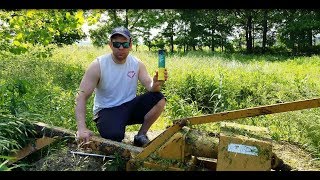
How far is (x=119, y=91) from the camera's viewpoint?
439 cm

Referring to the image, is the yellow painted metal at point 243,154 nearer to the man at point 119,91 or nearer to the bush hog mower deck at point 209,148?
the bush hog mower deck at point 209,148

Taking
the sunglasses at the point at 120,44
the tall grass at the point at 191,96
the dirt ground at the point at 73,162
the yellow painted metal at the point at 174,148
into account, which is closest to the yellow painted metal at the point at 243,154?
the yellow painted metal at the point at 174,148

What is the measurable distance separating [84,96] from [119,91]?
1.83ft

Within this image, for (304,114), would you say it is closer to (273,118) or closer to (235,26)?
(273,118)

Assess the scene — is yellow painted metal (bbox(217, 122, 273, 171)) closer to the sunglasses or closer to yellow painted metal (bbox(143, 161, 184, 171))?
yellow painted metal (bbox(143, 161, 184, 171))

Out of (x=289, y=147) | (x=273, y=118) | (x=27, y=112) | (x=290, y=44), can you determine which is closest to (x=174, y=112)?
(x=273, y=118)

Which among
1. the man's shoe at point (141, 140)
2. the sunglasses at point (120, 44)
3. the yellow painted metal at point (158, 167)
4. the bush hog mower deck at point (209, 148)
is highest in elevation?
the sunglasses at point (120, 44)

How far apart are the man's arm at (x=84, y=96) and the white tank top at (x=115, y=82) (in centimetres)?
9

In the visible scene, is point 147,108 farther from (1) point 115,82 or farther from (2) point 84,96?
(2) point 84,96

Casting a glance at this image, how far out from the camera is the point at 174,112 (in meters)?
6.08

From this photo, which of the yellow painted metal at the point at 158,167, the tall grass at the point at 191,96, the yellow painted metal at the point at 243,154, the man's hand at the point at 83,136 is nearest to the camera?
the yellow painted metal at the point at 243,154

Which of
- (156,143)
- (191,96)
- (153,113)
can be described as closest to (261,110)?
(156,143)

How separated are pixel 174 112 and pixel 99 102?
193 cm

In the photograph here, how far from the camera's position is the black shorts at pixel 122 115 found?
4.12 metres
